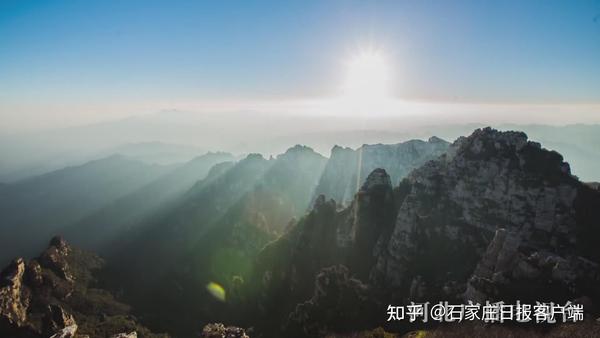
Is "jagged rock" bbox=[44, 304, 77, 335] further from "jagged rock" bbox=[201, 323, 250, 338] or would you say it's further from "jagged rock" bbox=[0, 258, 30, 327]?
"jagged rock" bbox=[201, 323, 250, 338]

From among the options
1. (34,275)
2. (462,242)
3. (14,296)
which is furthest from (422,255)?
(34,275)

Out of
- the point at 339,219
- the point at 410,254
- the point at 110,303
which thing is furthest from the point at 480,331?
the point at 110,303

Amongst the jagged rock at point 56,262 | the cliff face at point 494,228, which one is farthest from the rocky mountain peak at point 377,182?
the jagged rock at point 56,262

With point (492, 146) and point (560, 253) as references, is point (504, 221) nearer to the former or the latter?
point (560, 253)

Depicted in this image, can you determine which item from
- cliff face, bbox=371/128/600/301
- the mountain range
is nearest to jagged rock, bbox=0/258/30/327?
the mountain range

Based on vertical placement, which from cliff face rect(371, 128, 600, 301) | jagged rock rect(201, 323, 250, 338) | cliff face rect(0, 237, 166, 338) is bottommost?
cliff face rect(0, 237, 166, 338)

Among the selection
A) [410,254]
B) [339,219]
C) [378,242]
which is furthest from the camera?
[339,219]

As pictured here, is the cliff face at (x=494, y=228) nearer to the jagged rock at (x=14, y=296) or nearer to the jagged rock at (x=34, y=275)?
the jagged rock at (x=14, y=296)

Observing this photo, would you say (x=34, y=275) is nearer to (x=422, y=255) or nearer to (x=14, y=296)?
(x=14, y=296)
